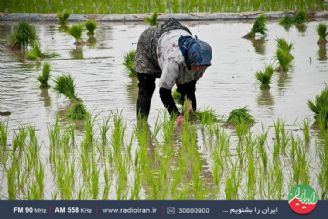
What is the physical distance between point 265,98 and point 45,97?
220 centimetres

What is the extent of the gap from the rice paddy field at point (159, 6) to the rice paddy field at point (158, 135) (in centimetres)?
357

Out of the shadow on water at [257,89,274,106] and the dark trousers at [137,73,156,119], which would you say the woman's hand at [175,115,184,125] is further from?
the shadow on water at [257,89,274,106]

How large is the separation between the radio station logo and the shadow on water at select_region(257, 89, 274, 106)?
3.19 metres

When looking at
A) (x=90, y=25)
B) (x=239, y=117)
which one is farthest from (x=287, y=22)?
(x=239, y=117)

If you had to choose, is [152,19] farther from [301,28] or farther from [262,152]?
[262,152]

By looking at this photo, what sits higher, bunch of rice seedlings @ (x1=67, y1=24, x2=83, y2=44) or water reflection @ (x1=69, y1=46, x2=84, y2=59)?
bunch of rice seedlings @ (x1=67, y1=24, x2=83, y2=44)

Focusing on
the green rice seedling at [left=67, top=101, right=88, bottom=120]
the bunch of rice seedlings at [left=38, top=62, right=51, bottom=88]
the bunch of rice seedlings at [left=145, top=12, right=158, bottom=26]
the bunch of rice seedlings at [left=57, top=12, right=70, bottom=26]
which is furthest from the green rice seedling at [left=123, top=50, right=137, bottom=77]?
the bunch of rice seedlings at [left=57, top=12, right=70, bottom=26]

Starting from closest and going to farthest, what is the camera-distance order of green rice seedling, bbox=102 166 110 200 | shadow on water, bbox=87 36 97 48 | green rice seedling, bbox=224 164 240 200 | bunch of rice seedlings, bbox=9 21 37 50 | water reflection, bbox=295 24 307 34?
green rice seedling, bbox=224 164 240 200
green rice seedling, bbox=102 166 110 200
bunch of rice seedlings, bbox=9 21 37 50
shadow on water, bbox=87 36 97 48
water reflection, bbox=295 24 307 34

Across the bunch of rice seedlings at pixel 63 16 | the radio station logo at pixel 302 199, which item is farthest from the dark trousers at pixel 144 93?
the bunch of rice seedlings at pixel 63 16

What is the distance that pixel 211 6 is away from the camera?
633 inches

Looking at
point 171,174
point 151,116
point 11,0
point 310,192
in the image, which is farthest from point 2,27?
point 310,192

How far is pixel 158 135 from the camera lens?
7547 millimetres

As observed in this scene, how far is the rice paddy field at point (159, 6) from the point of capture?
1575cm

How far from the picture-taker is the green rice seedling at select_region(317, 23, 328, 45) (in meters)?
12.2
